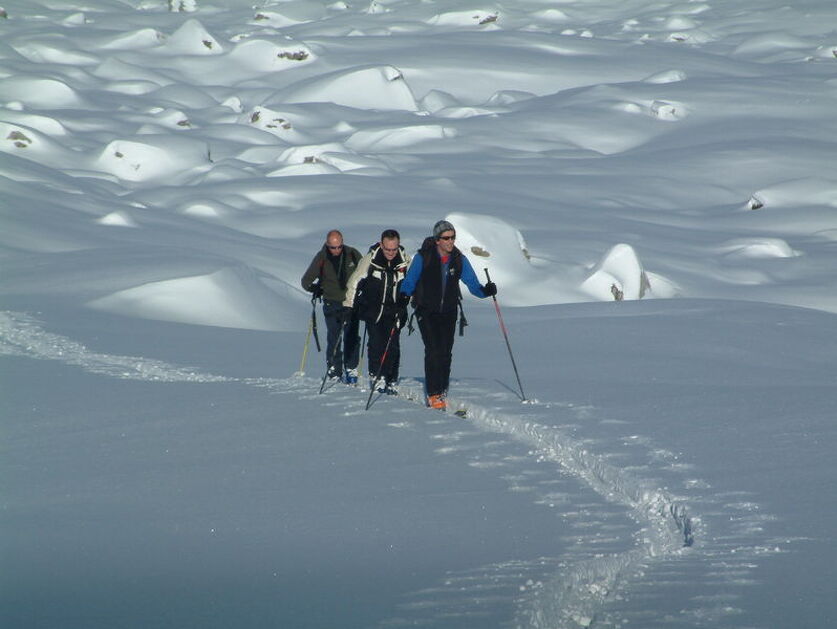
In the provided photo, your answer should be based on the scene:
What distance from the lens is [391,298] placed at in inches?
345

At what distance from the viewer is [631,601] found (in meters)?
4.48

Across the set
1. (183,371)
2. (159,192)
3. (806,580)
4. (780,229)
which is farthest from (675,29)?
(806,580)

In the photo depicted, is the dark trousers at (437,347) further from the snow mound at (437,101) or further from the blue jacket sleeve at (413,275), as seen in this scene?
the snow mound at (437,101)

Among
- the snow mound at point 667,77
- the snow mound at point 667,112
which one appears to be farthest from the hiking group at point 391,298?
the snow mound at point 667,77

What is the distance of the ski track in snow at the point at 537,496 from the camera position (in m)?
4.47

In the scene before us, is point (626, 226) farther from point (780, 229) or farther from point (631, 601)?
point (631, 601)

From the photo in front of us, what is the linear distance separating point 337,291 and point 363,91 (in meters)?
37.8

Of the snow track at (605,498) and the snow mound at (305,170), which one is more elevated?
the snow mound at (305,170)

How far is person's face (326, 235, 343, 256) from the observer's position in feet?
30.3

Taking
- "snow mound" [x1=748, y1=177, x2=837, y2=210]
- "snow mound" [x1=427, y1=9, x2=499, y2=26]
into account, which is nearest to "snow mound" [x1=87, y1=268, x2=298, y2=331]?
"snow mound" [x1=748, y1=177, x2=837, y2=210]

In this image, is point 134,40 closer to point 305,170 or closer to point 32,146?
point 32,146

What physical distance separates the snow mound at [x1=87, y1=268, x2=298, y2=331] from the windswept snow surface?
0.15 feet

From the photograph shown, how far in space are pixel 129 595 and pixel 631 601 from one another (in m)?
2.13

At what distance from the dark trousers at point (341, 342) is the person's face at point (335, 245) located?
457mm
